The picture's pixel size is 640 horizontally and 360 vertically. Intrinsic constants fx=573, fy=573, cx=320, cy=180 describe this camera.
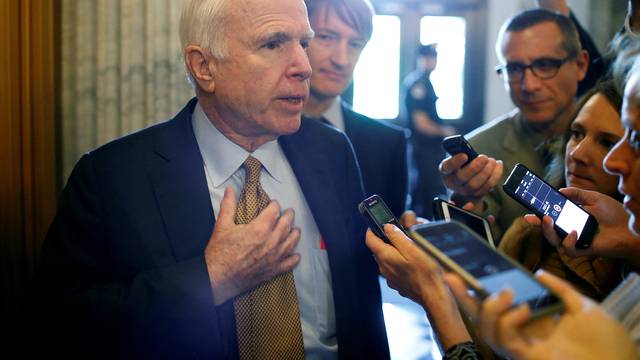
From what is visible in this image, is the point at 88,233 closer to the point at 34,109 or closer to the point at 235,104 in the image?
the point at 235,104

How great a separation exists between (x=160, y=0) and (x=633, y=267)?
1.85 meters

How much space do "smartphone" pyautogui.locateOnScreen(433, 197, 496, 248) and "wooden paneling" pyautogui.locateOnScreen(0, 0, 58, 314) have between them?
48.5 inches

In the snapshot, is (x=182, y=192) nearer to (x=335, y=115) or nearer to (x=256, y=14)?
(x=256, y=14)

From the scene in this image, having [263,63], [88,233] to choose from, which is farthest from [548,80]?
[88,233]

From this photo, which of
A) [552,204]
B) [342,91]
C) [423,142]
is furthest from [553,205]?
[423,142]

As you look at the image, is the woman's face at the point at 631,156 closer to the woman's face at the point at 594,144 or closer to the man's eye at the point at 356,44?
the woman's face at the point at 594,144

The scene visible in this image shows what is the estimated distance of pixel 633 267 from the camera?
1238 mm

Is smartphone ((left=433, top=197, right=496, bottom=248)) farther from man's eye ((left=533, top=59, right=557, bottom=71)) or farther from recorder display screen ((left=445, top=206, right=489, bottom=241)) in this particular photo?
man's eye ((left=533, top=59, right=557, bottom=71))

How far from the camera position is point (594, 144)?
1.37 metres

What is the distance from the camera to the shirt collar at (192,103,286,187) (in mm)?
1289

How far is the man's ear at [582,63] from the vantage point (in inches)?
80.7

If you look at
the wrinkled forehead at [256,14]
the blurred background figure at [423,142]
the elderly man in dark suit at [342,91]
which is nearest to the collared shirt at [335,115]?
the elderly man in dark suit at [342,91]

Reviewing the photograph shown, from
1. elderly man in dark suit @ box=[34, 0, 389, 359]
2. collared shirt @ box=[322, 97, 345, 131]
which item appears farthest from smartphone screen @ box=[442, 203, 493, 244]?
collared shirt @ box=[322, 97, 345, 131]

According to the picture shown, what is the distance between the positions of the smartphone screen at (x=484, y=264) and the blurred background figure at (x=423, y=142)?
10.3 feet
